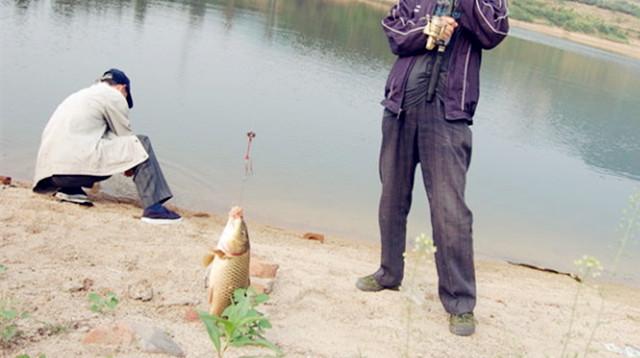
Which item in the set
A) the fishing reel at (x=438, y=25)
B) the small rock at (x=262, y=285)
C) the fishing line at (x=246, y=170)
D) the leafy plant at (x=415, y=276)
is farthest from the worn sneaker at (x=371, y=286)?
the fishing line at (x=246, y=170)

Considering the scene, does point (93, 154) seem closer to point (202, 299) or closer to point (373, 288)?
point (202, 299)

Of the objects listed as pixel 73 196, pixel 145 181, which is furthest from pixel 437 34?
pixel 73 196

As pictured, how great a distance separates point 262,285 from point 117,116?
245 cm

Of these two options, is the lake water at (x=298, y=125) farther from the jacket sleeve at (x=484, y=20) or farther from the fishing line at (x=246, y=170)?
the jacket sleeve at (x=484, y=20)

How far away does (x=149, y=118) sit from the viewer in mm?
9641

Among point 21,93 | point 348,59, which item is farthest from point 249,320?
point 348,59

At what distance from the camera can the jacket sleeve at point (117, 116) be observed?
604cm

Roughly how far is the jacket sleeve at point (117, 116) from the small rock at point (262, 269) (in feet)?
6.86

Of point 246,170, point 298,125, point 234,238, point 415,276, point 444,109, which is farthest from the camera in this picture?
point 298,125

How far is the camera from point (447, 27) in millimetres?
3891

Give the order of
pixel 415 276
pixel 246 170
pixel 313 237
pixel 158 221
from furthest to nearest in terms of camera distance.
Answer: pixel 246 170, pixel 313 237, pixel 158 221, pixel 415 276

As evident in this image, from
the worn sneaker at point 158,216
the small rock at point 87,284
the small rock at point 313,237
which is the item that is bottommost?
the small rock at point 313,237

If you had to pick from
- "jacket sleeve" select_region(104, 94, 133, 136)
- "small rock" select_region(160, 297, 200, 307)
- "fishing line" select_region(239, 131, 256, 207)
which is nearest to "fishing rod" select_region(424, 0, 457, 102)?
"small rock" select_region(160, 297, 200, 307)

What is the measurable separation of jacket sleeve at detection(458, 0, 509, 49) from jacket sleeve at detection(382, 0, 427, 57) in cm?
22
